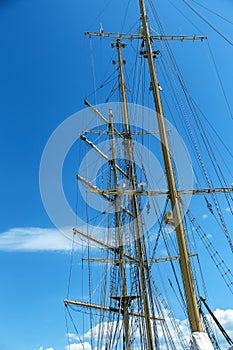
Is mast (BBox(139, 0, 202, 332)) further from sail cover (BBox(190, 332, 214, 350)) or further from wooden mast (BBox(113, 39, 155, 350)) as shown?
wooden mast (BBox(113, 39, 155, 350))

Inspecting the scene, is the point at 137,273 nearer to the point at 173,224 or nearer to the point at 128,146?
the point at 128,146

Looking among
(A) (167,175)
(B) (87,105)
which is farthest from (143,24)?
(B) (87,105)

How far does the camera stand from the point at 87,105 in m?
27.8

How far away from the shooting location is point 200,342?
21.8ft

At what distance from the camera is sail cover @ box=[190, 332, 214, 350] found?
21.5 ft

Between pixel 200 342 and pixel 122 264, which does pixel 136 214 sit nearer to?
pixel 122 264

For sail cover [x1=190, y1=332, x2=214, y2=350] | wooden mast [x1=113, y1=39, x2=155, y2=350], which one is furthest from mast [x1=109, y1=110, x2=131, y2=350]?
sail cover [x1=190, y1=332, x2=214, y2=350]

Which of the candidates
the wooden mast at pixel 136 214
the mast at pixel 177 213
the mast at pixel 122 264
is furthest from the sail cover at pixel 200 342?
the mast at pixel 122 264

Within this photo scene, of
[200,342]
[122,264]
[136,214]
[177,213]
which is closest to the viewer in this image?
[200,342]

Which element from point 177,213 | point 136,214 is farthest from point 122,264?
point 177,213

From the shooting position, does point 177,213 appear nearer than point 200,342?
No

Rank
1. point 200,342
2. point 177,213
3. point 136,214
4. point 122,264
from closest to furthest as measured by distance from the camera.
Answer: point 200,342 → point 177,213 → point 136,214 → point 122,264

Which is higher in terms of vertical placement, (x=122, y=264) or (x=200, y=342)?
(x=122, y=264)

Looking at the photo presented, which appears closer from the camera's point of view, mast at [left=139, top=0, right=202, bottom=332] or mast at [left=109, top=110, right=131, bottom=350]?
mast at [left=139, top=0, right=202, bottom=332]
